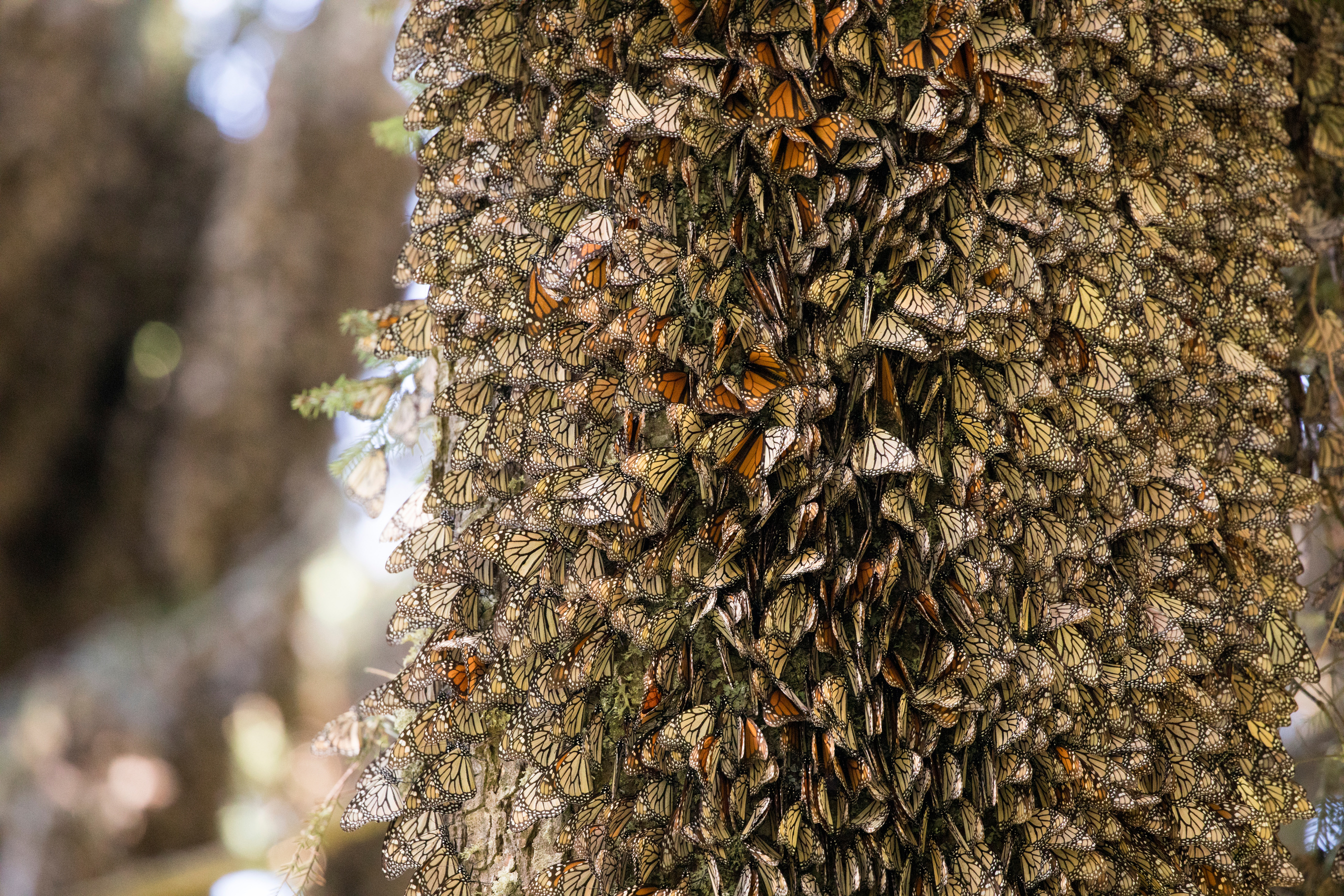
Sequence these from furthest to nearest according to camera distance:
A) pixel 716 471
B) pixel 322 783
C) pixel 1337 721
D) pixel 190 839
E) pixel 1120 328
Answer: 1. pixel 190 839
2. pixel 322 783
3. pixel 1337 721
4. pixel 1120 328
5. pixel 716 471

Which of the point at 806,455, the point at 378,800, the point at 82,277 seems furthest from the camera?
the point at 82,277

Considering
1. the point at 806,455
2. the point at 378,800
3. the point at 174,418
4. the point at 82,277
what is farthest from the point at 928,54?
the point at 82,277

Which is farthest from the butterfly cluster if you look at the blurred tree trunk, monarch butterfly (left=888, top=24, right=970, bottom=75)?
the blurred tree trunk

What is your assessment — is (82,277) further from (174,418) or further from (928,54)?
(928,54)

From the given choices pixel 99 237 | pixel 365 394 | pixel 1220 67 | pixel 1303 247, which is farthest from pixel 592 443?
pixel 99 237

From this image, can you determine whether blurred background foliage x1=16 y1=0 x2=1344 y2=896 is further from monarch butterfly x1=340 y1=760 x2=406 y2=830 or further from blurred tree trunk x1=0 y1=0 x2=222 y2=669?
monarch butterfly x1=340 y1=760 x2=406 y2=830

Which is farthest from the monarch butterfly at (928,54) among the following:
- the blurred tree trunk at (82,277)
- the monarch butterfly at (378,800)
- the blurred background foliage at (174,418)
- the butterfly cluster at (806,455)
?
the blurred tree trunk at (82,277)

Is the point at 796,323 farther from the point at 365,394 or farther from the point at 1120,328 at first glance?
the point at 365,394
